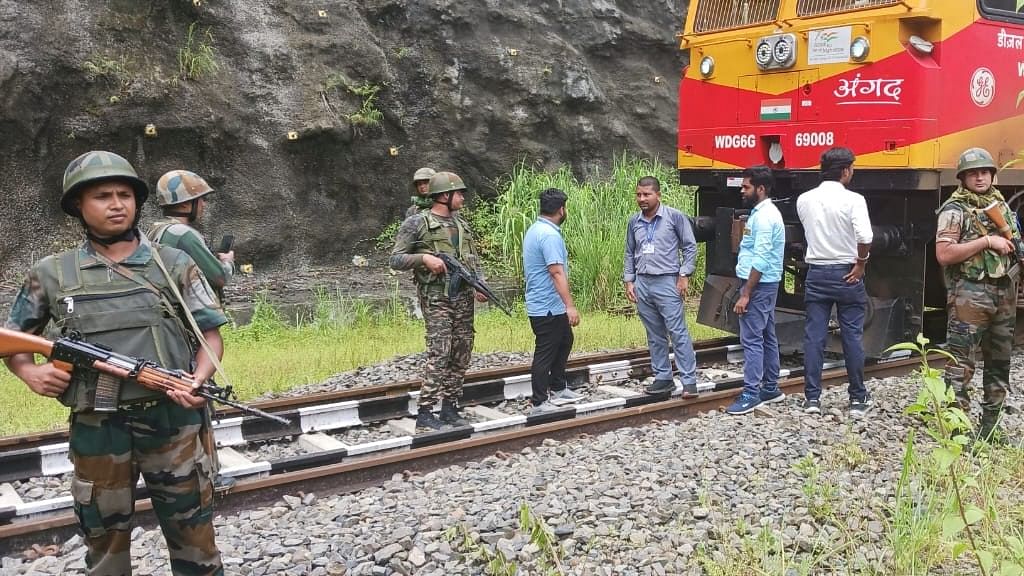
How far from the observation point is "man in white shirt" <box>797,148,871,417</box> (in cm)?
647

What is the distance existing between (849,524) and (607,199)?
377 inches

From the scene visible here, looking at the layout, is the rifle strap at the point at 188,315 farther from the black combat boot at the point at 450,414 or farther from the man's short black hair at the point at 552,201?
the man's short black hair at the point at 552,201

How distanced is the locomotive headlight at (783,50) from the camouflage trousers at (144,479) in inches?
249

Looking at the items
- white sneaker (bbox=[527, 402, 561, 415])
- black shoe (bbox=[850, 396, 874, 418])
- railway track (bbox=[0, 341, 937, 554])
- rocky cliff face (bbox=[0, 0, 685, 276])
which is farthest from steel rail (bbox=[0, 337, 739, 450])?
rocky cliff face (bbox=[0, 0, 685, 276])

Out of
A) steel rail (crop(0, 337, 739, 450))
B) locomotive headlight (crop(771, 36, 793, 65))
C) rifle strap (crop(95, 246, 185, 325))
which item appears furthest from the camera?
locomotive headlight (crop(771, 36, 793, 65))

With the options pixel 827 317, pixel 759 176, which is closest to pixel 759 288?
pixel 827 317

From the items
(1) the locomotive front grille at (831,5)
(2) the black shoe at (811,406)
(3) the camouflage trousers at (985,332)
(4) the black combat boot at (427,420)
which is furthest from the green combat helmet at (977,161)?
(4) the black combat boot at (427,420)

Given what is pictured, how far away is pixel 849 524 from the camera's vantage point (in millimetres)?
4359

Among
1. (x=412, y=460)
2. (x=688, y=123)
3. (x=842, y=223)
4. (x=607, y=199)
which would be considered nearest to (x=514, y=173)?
(x=607, y=199)

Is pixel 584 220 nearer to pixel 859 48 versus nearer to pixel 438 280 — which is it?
pixel 859 48

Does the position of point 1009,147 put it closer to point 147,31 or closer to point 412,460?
point 412,460

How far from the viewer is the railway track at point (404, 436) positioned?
4785 millimetres

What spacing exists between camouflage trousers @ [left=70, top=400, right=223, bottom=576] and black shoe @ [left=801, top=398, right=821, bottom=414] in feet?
14.9

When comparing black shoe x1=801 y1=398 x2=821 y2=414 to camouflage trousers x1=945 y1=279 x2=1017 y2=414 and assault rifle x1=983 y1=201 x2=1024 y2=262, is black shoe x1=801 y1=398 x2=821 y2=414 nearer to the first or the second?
camouflage trousers x1=945 y1=279 x2=1017 y2=414
